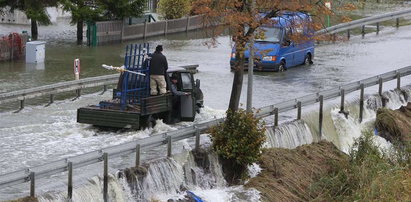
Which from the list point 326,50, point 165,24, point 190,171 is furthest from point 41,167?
point 165,24

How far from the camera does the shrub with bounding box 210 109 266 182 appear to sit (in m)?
18.9

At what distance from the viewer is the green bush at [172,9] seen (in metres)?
53.0

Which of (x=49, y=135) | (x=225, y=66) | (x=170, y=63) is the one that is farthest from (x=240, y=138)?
(x=170, y=63)

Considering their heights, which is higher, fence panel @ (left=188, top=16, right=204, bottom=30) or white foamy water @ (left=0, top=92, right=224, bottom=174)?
fence panel @ (left=188, top=16, right=204, bottom=30)

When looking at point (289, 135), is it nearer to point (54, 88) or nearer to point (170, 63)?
point (54, 88)

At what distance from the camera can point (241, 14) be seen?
19953 mm

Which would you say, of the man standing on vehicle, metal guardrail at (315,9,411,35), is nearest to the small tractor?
the man standing on vehicle

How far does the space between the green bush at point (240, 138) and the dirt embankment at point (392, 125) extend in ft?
27.1

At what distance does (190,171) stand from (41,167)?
14.4 ft

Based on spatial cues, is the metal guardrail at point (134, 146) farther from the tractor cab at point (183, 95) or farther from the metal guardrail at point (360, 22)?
the metal guardrail at point (360, 22)

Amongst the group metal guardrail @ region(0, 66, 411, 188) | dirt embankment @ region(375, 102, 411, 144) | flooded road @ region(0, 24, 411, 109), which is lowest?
dirt embankment @ region(375, 102, 411, 144)

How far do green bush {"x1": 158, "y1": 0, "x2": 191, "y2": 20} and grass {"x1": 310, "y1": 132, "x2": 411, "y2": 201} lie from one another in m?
32.6

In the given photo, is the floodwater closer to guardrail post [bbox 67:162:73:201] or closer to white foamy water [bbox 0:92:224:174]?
white foamy water [bbox 0:92:224:174]

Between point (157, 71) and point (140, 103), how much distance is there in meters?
1.00
